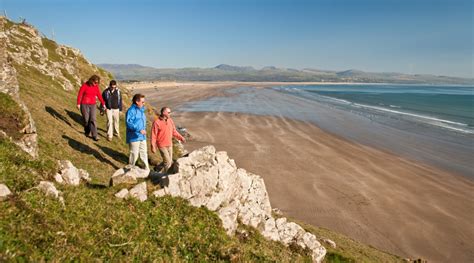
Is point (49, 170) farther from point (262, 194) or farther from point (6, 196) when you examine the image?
point (262, 194)

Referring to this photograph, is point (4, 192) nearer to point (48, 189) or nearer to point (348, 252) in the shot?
point (48, 189)

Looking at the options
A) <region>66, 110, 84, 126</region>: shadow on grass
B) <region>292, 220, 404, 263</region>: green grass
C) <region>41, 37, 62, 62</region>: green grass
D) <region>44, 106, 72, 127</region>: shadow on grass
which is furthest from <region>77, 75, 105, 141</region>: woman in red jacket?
<region>41, 37, 62, 62</region>: green grass

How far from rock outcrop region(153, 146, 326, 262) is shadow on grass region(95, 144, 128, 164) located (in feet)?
20.1

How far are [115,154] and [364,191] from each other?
1606 centimetres

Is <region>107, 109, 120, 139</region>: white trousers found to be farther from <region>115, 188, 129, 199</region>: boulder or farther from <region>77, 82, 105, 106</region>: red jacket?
<region>115, 188, 129, 199</region>: boulder

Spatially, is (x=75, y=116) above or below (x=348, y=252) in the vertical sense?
above

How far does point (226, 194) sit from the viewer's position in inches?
385

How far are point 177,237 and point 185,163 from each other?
2.85 m

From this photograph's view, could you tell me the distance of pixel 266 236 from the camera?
9.88 m

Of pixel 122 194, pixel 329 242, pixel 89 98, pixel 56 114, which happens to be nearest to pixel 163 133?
pixel 122 194

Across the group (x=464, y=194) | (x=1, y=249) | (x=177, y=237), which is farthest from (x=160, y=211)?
(x=464, y=194)

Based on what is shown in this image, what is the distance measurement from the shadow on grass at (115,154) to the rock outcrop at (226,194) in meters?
6.14

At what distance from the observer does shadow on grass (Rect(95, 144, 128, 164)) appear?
14.4 m

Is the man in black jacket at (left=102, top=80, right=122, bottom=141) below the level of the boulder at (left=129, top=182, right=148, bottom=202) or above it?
above
